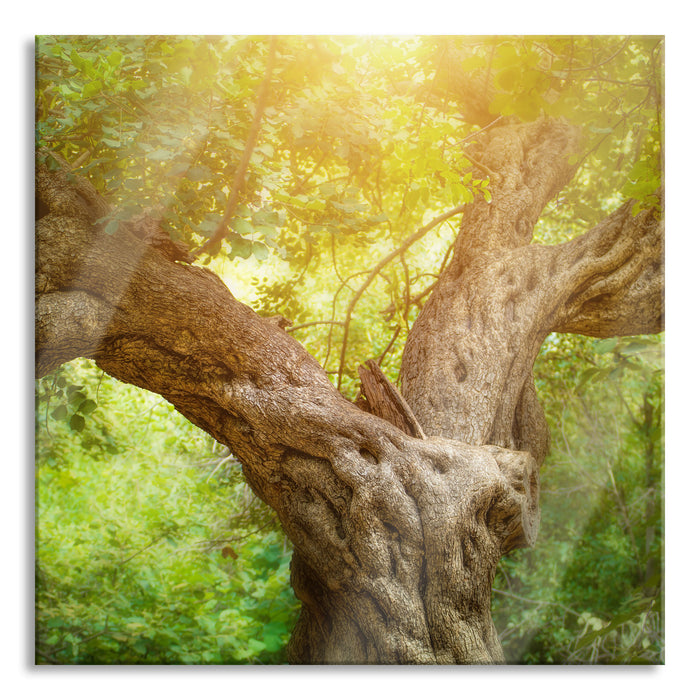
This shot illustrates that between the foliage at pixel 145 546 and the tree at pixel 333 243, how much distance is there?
343mm

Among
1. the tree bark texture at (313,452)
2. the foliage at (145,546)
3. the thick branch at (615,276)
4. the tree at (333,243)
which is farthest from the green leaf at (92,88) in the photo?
the thick branch at (615,276)

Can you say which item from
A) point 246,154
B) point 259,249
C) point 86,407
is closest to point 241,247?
point 259,249

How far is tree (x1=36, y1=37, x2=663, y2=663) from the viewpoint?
60.5 inches

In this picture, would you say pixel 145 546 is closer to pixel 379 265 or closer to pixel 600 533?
pixel 379 265

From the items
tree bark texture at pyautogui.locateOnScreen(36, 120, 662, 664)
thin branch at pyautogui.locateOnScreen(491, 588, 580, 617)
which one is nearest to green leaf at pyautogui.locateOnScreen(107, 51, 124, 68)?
tree bark texture at pyautogui.locateOnScreen(36, 120, 662, 664)

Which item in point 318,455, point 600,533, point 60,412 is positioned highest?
point 60,412

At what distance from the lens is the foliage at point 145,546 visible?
1.77 meters

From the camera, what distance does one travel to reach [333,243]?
221 centimetres

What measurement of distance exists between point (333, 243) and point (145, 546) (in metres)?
1.31

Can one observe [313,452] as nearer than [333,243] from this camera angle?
Yes

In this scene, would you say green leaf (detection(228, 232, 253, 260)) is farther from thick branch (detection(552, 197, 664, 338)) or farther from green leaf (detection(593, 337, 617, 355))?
green leaf (detection(593, 337, 617, 355))

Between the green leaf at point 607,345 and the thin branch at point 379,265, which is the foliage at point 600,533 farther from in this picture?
the thin branch at point 379,265

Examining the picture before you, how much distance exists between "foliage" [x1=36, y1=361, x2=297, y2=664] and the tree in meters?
0.34
